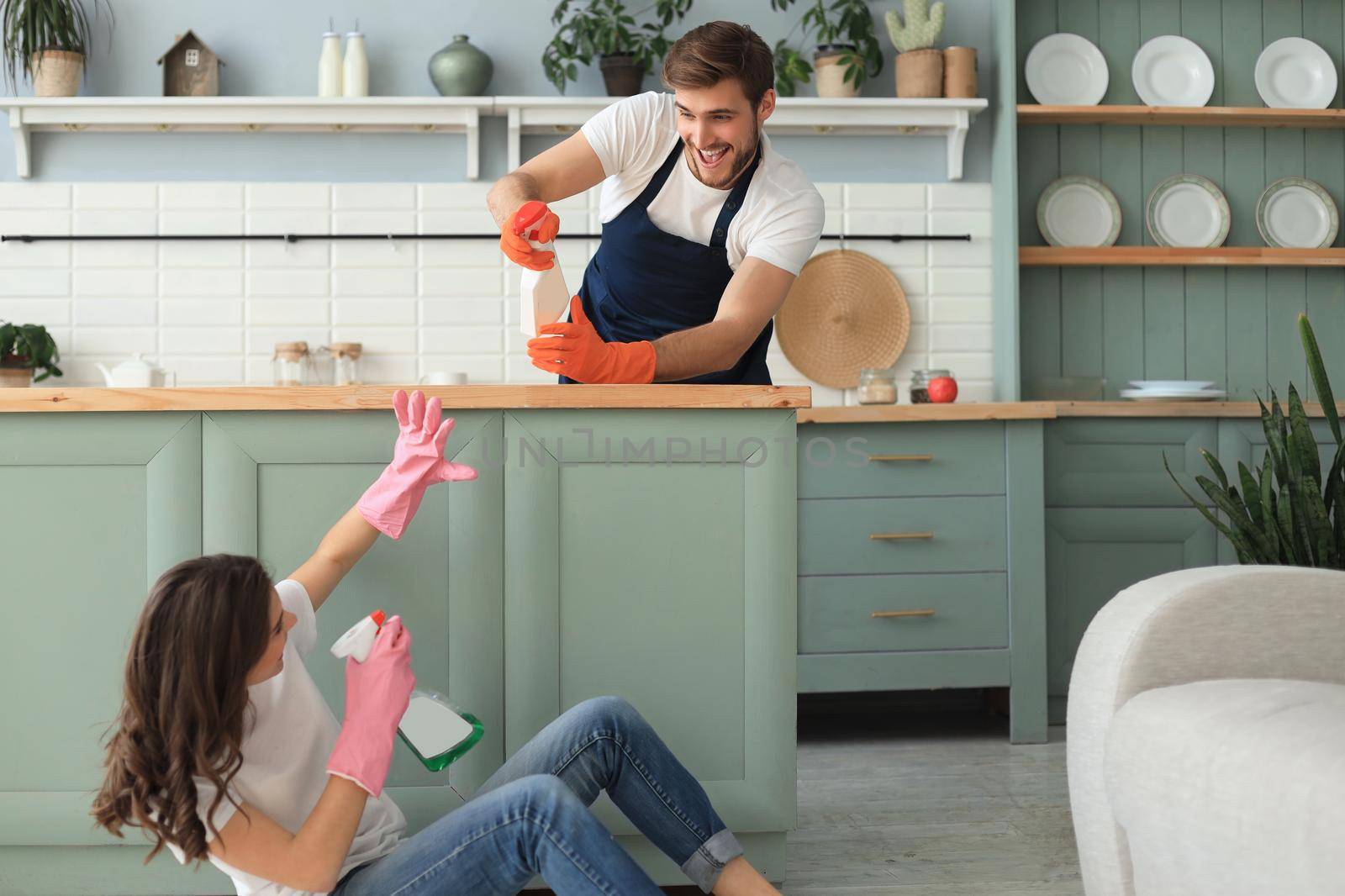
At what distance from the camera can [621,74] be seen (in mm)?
3289

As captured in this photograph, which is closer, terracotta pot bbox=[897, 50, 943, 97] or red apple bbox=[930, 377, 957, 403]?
red apple bbox=[930, 377, 957, 403]

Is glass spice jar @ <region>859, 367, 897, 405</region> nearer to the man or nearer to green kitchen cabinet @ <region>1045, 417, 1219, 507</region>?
green kitchen cabinet @ <region>1045, 417, 1219, 507</region>

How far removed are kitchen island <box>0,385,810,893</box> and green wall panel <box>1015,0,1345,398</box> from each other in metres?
2.04

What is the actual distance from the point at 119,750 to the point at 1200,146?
3.48m

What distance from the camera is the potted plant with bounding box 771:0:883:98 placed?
130 inches

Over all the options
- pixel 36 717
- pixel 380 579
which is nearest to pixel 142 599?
pixel 36 717

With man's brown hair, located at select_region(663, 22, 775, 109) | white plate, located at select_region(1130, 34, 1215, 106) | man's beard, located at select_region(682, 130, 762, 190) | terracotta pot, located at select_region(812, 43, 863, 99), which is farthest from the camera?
white plate, located at select_region(1130, 34, 1215, 106)

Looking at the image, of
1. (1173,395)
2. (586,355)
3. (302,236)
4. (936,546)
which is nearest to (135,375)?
(302,236)

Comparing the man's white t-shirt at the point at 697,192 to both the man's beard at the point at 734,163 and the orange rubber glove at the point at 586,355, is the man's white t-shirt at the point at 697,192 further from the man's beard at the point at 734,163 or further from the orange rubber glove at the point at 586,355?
the orange rubber glove at the point at 586,355

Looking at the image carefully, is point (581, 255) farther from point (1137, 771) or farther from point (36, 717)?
point (1137, 771)

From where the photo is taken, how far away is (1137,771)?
125cm

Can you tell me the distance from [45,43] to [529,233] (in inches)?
94.8

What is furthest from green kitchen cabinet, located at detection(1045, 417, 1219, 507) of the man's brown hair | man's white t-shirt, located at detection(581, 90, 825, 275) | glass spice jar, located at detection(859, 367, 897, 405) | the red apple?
the man's brown hair

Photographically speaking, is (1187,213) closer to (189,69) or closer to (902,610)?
(902,610)
